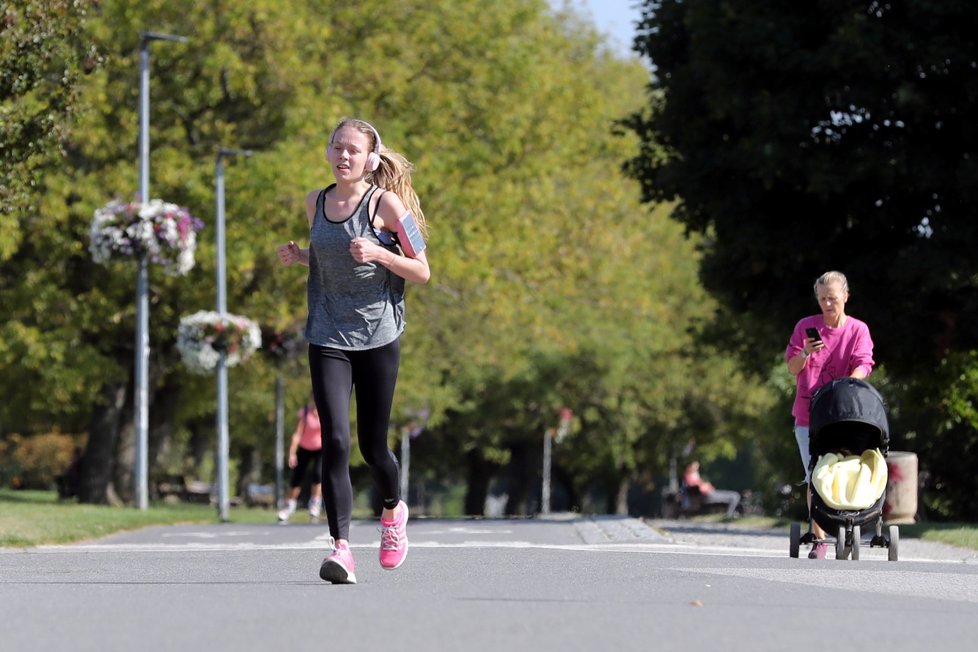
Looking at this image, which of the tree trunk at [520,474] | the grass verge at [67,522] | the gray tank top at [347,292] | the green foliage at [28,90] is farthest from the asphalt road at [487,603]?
the tree trunk at [520,474]

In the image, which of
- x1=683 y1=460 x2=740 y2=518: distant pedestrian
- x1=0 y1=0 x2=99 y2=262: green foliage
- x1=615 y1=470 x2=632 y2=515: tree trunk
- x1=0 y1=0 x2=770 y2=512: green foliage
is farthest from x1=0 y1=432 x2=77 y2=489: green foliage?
x1=0 y1=0 x2=99 y2=262: green foliage

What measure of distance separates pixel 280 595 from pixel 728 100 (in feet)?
55.9

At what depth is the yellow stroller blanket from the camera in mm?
12750

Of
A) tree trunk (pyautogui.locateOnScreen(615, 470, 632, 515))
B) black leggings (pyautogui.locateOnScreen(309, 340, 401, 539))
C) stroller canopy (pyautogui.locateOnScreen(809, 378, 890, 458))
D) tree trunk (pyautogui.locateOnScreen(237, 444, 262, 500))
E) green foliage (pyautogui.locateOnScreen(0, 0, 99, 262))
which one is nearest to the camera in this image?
black leggings (pyautogui.locateOnScreen(309, 340, 401, 539))

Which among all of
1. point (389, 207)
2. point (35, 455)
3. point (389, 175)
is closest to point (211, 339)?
point (389, 175)

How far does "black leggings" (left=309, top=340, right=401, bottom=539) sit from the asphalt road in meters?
0.42

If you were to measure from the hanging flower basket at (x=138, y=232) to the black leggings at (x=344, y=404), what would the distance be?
20.1 m

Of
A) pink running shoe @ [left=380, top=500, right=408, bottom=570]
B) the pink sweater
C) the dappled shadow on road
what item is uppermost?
the pink sweater

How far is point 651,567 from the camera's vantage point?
10.9 m

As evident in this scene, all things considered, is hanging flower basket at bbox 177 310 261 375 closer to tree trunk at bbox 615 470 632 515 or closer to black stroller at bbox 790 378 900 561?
black stroller at bbox 790 378 900 561

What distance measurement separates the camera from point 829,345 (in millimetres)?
13070

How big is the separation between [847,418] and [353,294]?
4052 millimetres

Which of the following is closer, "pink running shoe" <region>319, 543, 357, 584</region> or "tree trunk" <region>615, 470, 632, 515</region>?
"pink running shoe" <region>319, 543, 357, 584</region>

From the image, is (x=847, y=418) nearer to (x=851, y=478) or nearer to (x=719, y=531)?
(x=851, y=478)
